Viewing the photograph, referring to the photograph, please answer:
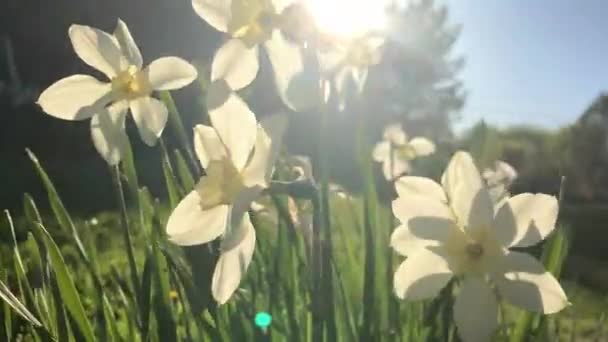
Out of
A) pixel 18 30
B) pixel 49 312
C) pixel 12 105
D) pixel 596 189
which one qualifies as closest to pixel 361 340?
pixel 49 312

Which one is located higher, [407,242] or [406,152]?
[406,152]

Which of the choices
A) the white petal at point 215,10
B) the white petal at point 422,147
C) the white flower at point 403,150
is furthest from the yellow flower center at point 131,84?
the white petal at point 422,147

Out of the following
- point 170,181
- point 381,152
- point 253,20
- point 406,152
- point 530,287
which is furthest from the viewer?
point 381,152

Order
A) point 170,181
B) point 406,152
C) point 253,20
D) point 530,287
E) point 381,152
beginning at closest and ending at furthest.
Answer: point 530,287 → point 253,20 → point 170,181 → point 406,152 → point 381,152

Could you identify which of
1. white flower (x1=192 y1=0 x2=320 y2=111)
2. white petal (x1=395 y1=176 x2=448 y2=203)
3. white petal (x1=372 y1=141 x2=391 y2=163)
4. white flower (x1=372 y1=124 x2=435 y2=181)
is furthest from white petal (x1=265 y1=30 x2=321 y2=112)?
white petal (x1=372 y1=141 x2=391 y2=163)

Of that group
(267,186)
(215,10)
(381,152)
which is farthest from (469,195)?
(381,152)

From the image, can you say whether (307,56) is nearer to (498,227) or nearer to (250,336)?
(498,227)

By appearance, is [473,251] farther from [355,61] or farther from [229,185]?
[355,61]
